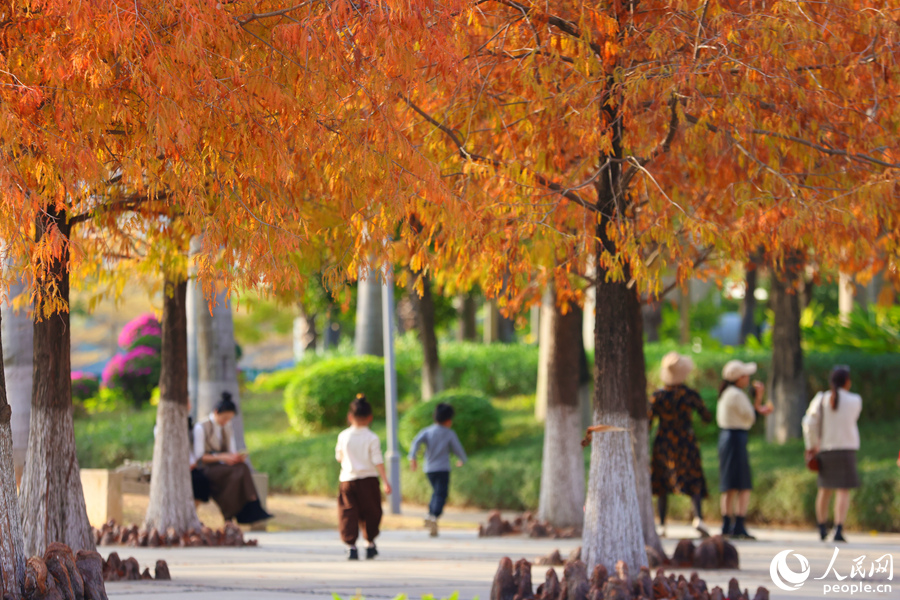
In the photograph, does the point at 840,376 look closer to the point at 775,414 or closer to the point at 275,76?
the point at 775,414

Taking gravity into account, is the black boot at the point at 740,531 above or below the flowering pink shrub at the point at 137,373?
below

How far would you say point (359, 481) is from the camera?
400 inches

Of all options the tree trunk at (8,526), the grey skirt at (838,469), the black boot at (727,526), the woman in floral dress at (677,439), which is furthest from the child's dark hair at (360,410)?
the grey skirt at (838,469)

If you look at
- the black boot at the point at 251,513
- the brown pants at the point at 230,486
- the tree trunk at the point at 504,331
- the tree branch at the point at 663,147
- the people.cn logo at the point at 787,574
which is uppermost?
the tree trunk at the point at 504,331

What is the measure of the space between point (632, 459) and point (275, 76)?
3.87 metres

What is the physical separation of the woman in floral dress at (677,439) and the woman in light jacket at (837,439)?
3.97ft

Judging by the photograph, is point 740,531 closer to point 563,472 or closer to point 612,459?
point 563,472

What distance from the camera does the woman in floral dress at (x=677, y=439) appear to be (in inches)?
441

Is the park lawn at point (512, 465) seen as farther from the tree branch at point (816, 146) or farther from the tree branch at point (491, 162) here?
the tree branch at point (491, 162)

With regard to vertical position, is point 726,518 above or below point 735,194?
below

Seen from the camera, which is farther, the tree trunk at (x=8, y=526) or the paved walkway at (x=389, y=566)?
the paved walkway at (x=389, y=566)

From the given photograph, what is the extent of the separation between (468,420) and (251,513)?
6598 mm

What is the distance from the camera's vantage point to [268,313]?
4444 cm

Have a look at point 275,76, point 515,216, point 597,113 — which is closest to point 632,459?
point 515,216
